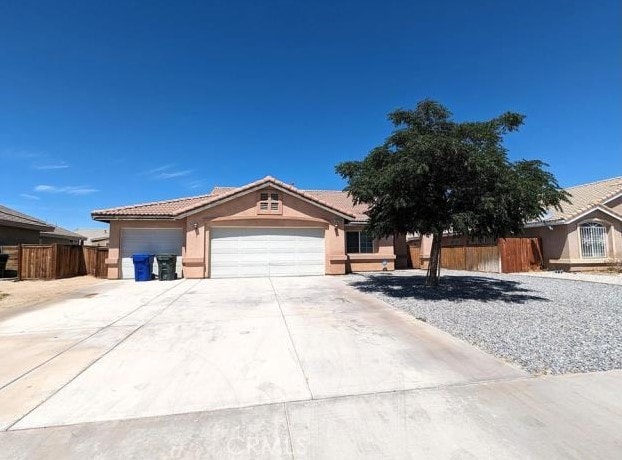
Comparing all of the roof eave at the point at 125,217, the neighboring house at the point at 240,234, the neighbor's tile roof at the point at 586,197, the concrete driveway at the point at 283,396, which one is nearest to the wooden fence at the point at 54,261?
the roof eave at the point at 125,217

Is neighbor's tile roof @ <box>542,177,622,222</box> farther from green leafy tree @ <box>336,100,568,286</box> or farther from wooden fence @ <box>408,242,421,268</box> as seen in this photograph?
green leafy tree @ <box>336,100,568,286</box>

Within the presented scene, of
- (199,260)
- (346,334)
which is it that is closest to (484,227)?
(346,334)

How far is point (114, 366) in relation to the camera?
16.3 feet

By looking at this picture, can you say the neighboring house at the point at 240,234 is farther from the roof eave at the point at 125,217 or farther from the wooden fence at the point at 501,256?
the wooden fence at the point at 501,256

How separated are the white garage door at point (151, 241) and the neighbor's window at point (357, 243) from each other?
854 cm

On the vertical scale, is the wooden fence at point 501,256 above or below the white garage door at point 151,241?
below

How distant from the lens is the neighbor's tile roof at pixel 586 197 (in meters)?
19.2

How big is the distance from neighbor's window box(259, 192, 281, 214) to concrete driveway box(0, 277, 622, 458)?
1038cm

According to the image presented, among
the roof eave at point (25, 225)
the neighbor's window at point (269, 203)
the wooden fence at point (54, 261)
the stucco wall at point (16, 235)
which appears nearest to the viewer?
the wooden fence at point (54, 261)

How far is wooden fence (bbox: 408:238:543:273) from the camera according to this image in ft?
62.8

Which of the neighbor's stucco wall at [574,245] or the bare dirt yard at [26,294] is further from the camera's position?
the neighbor's stucco wall at [574,245]

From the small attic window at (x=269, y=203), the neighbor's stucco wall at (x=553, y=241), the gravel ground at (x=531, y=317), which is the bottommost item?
the gravel ground at (x=531, y=317)

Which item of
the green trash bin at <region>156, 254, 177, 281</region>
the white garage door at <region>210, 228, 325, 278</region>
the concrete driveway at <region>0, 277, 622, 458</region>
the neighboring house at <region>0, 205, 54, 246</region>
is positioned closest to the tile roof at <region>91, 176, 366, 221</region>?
the white garage door at <region>210, 228, 325, 278</region>

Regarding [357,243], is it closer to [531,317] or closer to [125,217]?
[125,217]
